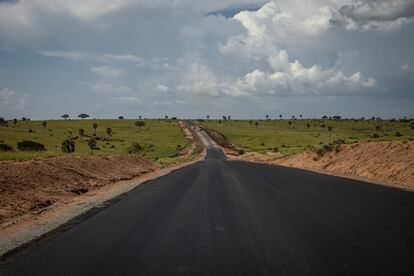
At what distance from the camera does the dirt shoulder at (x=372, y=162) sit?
25.2 meters

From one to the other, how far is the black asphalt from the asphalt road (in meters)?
0.02

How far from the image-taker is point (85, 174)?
25078 millimetres

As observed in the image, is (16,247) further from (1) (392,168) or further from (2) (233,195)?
(1) (392,168)

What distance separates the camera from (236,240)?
30.1 feet

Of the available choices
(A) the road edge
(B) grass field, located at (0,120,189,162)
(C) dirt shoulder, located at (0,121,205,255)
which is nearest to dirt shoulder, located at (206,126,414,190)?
(A) the road edge

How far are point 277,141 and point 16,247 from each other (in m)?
102

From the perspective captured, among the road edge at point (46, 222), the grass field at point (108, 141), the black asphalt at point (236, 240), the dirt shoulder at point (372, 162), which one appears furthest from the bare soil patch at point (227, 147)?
the black asphalt at point (236, 240)

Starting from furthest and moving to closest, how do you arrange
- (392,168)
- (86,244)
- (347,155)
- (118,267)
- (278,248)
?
1. (347,155)
2. (392,168)
3. (86,244)
4. (278,248)
5. (118,267)

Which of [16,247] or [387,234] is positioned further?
[387,234]

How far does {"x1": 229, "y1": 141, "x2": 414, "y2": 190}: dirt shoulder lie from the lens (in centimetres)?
2520

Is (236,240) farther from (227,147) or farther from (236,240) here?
(227,147)

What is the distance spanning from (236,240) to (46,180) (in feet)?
43.7

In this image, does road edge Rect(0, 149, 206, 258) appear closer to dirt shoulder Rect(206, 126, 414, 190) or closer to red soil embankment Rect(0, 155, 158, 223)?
red soil embankment Rect(0, 155, 158, 223)

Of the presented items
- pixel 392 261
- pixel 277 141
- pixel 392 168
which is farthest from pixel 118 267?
pixel 277 141
